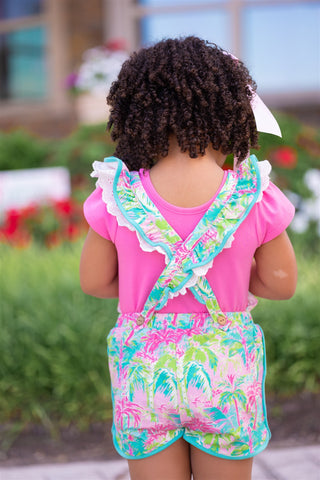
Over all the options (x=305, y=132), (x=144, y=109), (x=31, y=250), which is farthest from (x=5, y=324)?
(x=305, y=132)

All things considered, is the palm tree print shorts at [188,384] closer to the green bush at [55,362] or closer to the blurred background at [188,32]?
the green bush at [55,362]

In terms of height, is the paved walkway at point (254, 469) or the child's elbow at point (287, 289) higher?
the child's elbow at point (287, 289)

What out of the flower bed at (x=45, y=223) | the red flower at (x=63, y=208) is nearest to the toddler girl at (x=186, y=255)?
the flower bed at (x=45, y=223)

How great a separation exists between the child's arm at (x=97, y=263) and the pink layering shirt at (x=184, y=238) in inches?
1.3

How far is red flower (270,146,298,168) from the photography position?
5.52 metres

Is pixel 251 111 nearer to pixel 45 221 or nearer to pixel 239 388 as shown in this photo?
pixel 239 388

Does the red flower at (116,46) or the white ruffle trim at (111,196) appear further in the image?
the red flower at (116,46)

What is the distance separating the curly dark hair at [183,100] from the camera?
5.23 feet

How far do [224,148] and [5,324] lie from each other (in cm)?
204

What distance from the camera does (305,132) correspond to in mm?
6004

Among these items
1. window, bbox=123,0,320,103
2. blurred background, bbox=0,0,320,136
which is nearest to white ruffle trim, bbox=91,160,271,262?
blurred background, bbox=0,0,320,136

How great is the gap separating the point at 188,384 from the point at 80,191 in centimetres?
400

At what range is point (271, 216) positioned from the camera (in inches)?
63.2

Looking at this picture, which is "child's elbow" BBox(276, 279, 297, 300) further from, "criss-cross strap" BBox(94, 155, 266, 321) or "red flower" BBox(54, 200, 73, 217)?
"red flower" BBox(54, 200, 73, 217)
